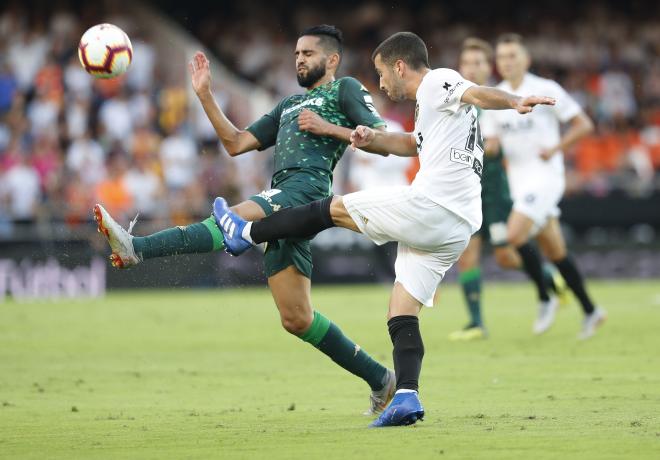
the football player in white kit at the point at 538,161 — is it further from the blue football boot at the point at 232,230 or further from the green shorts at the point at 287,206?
the blue football boot at the point at 232,230

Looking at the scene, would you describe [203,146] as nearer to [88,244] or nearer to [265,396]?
[88,244]

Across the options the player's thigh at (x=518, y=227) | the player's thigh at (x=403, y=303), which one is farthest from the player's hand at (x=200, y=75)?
the player's thigh at (x=518, y=227)

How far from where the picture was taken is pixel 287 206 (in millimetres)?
7855

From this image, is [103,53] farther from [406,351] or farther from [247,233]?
[406,351]

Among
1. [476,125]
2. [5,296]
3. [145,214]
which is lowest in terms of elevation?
[5,296]

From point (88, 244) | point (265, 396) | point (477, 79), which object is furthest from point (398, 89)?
point (88, 244)

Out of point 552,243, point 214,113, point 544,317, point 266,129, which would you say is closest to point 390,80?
point 266,129

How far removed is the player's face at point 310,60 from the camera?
820cm

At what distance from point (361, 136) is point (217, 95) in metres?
16.4

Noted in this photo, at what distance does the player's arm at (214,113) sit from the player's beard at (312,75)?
573mm

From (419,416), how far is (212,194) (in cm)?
Result: 1451

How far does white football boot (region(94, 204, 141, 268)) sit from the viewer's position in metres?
7.55

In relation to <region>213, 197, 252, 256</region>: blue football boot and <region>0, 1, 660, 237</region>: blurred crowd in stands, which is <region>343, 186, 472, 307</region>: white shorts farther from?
<region>0, 1, 660, 237</region>: blurred crowd in stands

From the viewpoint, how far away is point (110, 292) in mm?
19984
